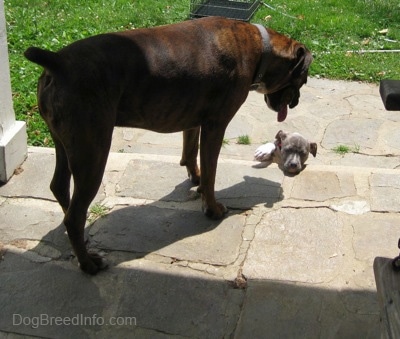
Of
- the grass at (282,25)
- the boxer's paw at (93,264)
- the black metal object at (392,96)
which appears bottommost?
the grass at (282,25)

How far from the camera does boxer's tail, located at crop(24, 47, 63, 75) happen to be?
2967 mm

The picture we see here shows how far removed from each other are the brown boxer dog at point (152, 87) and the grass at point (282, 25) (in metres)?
2.74

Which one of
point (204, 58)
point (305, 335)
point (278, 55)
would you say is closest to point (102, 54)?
point (204, 58)

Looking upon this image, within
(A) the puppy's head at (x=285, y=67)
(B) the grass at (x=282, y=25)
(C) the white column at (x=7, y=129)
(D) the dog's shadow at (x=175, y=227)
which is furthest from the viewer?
(B) the grass at (x=282, y=25)

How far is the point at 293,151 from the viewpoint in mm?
4586

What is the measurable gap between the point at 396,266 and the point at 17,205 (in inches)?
99.1

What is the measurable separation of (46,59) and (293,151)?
7.16ft

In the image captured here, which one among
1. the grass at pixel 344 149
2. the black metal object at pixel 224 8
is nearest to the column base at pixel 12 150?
the grass at pixel 344 149

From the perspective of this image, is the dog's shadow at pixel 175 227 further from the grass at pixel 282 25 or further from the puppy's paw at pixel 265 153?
the grass at pixel 282 25

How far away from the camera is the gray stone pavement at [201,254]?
3.07 metres

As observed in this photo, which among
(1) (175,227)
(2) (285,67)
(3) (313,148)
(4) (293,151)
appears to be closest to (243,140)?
(3) (313,148)

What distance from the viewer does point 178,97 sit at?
3.53 meters

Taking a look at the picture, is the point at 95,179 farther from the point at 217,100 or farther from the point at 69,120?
the point at 217,100

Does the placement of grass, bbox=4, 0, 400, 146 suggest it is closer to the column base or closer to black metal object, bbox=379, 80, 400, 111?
the column base
